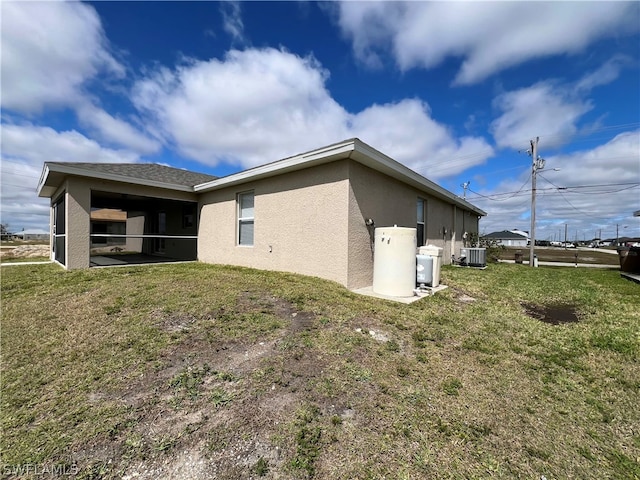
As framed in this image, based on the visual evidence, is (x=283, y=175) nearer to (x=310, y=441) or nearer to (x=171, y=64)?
(x=171, y=64)

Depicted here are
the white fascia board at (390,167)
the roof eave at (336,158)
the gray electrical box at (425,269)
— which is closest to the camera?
the roof eave at (336,158)

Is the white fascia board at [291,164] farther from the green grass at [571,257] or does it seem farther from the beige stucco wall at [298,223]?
the green grass at [571,257]

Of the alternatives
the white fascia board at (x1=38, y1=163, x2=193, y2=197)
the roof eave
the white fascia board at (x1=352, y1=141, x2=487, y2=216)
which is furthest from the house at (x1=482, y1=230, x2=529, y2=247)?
the white fascia board at (x1=38, y1=163, x2=193, y2=197)

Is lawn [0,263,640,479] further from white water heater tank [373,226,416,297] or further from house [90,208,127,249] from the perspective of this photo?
house [90,208,127,249]

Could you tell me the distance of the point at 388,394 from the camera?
243 cm

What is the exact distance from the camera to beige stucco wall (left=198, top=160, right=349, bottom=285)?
6230 mm

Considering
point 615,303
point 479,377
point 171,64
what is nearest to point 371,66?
point 171,64

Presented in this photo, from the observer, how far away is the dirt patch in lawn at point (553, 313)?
15.9 ft

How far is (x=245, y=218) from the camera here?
8.80 meters

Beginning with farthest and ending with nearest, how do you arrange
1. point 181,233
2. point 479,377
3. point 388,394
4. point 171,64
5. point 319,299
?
point 181,233, point 171,64, point 319,299, point 479,377, point 388,394

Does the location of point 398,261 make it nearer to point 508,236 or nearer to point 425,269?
point 425,269

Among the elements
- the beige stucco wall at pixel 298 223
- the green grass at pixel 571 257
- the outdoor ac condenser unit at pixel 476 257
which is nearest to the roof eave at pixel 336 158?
the beige stucco wall at pixel 298 223

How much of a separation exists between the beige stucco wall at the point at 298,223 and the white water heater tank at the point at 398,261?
89 cm

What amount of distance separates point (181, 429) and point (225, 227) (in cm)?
803
